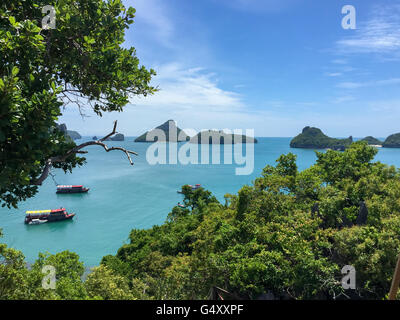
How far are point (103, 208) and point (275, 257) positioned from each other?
4291 cm

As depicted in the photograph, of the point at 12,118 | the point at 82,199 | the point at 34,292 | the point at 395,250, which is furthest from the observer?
the point at 82,199

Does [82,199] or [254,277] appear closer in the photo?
[254,277]

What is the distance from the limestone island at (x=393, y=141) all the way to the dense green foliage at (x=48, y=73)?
15139 cm

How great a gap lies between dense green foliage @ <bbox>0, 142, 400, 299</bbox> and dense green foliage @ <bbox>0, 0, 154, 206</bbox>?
4258 mm

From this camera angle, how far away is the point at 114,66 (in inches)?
202

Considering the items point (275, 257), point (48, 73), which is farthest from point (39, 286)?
point (275, 257)

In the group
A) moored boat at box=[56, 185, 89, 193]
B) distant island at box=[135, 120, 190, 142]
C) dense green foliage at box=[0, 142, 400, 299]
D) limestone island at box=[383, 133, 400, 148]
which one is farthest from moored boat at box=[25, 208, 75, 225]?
limestone island at box=[383, 133, 400, 148]

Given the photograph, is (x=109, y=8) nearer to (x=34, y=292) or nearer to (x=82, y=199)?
(x=34, y=292)

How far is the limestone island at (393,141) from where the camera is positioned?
121m

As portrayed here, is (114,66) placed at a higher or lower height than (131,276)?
higher

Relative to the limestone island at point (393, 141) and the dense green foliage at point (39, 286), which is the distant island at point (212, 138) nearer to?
the limestone island at point (393, 141)

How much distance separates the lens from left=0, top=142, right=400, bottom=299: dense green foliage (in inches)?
355

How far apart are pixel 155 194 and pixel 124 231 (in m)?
17.7

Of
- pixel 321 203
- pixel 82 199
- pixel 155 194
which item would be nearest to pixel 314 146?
pixel 155 194
